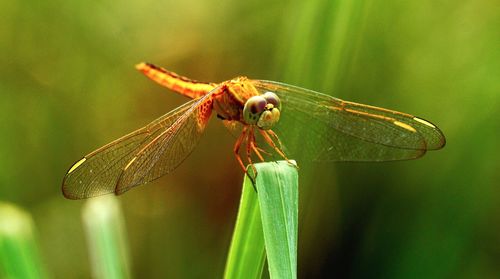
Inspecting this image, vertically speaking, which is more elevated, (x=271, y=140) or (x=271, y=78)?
(x=271, y=78)

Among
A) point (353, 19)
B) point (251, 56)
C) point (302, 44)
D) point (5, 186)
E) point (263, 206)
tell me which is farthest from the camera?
point (251, 56)

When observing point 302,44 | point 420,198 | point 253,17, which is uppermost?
point 253,17

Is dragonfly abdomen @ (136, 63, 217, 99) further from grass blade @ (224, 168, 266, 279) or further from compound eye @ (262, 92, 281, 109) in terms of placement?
grass blade @ (224, 168, 266, 279)

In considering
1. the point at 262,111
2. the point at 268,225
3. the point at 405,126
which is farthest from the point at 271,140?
the point at 268,225

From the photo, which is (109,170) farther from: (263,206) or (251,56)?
(251,56)

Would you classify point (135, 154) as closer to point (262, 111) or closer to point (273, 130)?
point (262, 111)

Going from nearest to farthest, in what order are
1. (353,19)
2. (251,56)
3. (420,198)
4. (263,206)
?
(263,206) → (353,19) → (420,198) → (251,56)

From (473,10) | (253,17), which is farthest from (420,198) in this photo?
(253,17)
